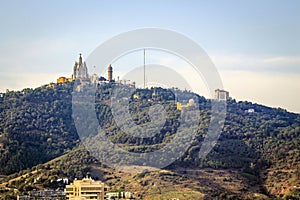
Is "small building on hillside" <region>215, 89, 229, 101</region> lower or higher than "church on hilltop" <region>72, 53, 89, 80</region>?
lower

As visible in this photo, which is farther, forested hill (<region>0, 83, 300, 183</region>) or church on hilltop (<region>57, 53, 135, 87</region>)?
church on hilltop (<region>57, 53, 135, 87</region>)

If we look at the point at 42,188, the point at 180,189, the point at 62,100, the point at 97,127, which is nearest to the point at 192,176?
the point at 180,189

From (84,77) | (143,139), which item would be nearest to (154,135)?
(143,139)

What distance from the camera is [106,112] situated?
7662cm

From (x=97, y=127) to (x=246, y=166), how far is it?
613 inches

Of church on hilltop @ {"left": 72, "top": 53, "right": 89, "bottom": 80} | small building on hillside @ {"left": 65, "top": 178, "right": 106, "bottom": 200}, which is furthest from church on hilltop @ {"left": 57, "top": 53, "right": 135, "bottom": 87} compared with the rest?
small building on hillside @ {"left": 65, "top": 178, "right": 106, "bottom": 200}

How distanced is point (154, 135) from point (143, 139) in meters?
1.32

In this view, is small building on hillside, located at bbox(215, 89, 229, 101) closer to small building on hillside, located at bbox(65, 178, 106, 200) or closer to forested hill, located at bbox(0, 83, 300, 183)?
forested hill, located at bbox(0, 83, 300, 183)

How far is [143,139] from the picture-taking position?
6744cm

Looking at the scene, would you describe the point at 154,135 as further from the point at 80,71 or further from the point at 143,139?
the point at 80,71

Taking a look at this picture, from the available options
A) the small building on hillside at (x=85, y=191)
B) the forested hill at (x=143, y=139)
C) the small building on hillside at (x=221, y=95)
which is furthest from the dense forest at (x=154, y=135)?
the small building on hillside at (x=85, y=191)

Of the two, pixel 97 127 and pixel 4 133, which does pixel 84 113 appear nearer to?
pixel 97 127

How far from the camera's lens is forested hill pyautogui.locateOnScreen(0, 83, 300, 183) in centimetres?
6375

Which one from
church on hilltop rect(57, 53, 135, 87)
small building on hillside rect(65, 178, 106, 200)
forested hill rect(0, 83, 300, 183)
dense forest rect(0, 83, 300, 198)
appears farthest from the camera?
church on hilltop rect(57, 53, 135, 87)
